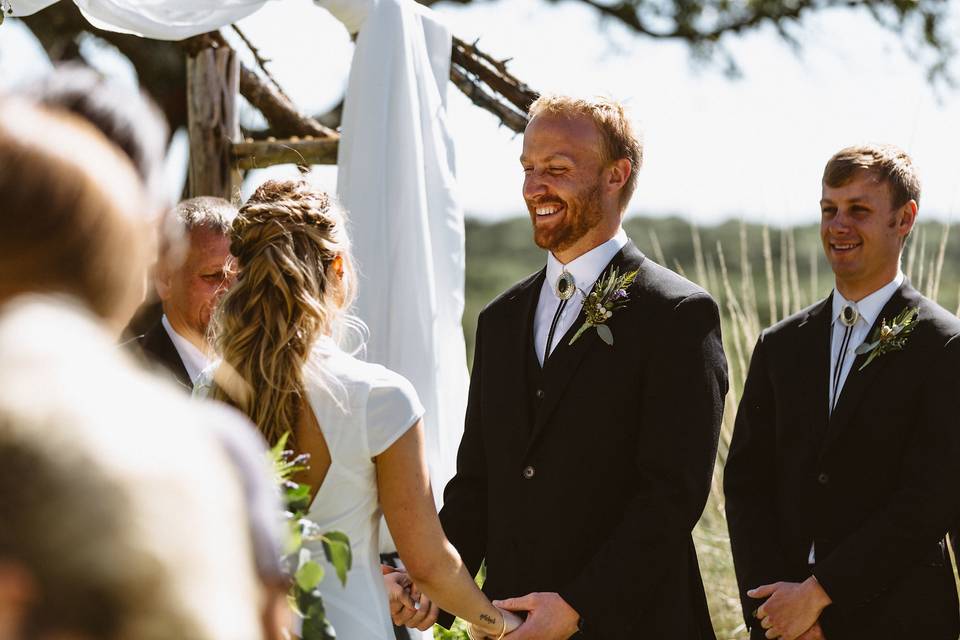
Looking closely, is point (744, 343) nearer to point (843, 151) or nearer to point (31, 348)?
point (843, 151)

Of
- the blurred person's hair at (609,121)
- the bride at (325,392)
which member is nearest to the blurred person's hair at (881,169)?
the blurred person's hair at (609,121)

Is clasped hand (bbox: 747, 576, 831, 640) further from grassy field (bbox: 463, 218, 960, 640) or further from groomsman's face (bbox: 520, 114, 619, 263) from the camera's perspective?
grassy field (bbox: 463, 218, 960, 640)

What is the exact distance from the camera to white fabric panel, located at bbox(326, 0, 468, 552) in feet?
13.5

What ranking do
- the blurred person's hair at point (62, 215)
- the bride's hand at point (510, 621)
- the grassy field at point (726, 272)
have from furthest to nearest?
the grassy field at point (726, 272), the bride's hand at point (510, 621), the blurred person's hair at point (62, 215)

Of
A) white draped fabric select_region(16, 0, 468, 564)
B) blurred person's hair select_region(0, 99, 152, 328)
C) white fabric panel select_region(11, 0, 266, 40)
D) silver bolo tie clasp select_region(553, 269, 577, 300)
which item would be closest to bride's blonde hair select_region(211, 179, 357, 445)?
silver bolo tie clasp select_region(553, 269, 577, 300)

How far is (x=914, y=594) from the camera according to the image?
324cm

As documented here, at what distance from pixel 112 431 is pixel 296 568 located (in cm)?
103

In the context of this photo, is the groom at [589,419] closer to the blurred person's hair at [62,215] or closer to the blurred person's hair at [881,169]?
the blurred person's hair at [881,169]

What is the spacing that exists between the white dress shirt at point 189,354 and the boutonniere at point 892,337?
2108 millimetres

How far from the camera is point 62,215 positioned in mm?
1015

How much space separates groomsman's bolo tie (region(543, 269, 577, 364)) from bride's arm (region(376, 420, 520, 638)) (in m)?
0.77

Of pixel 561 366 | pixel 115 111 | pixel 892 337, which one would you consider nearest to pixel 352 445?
pixel 561 366

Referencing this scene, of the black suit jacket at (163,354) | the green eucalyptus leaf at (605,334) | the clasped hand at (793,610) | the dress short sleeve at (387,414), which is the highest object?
the green eucalyptus leaf at (605,334)

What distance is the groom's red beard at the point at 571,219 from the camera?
309cm
